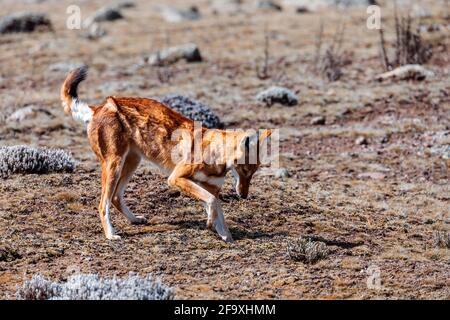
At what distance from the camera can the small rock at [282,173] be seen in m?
12.8

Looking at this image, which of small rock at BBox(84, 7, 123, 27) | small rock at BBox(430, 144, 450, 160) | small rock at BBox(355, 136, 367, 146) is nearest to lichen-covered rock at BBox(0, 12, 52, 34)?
small rock at BBox(84, 7, 123, 27)

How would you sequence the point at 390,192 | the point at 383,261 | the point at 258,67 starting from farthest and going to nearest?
1. the point at 258,67
2. the point at 390,192
3. the point at 383,261

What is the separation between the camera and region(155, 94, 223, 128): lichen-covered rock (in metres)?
16.4

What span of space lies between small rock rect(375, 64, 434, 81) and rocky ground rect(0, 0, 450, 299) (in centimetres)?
30

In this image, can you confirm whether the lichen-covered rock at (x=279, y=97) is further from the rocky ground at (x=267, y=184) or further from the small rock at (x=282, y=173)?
the small rock at (x=282, y=173)

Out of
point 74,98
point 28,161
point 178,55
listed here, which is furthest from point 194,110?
point 178,55

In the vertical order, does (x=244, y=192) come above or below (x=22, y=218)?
above

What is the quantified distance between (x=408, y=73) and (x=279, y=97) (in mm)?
3983

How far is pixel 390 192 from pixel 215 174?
15.3 ft

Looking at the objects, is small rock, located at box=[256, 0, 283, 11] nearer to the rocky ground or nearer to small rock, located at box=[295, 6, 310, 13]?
small rock, located at box=[295, 6, 310, 13]

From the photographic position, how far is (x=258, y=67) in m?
22.4

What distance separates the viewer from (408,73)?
789 inches

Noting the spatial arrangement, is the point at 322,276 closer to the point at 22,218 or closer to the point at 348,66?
the point at 22,218
